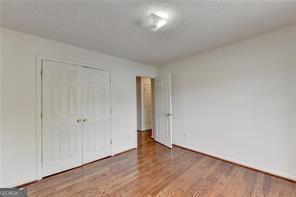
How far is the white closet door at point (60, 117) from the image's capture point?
2.47m

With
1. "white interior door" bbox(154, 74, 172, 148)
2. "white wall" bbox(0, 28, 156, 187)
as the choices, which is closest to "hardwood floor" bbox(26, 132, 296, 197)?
"white wall" bbox(0, 28, 156, 187)

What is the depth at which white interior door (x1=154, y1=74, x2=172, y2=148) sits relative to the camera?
3.92m

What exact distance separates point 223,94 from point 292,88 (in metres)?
1.05

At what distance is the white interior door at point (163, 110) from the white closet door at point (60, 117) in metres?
2.23

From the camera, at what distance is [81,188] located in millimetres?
2145

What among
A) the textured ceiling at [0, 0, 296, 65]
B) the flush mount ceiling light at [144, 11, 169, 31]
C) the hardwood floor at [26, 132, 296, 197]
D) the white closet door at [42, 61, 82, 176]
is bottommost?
the hardwood floor at [26, 132, 296, 197]

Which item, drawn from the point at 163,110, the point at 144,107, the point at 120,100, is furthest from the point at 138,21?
the point at 144,107

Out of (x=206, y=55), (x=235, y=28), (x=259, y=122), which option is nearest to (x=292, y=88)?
(x=259, y=122)

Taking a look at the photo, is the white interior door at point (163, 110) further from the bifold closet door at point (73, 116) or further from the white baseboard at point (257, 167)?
the bifold closet door at point (73, 116)

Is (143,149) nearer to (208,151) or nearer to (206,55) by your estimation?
(208,151)

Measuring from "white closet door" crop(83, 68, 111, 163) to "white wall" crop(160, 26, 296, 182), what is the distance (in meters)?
2.10

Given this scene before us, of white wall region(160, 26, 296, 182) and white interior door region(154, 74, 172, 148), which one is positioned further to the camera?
white interior door region(154, 74, 172, 148)

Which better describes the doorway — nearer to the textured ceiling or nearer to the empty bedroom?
the empty bedroom

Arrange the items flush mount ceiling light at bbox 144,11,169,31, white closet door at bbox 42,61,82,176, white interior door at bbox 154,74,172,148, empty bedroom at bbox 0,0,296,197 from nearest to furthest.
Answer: flush mount ceiling light at bbox 144,11,169,31
empty bedroom at bbox 0,0,296,197
white closet door at bbox 42,61,82,176
white interior door at bbox 154,74,172,148
